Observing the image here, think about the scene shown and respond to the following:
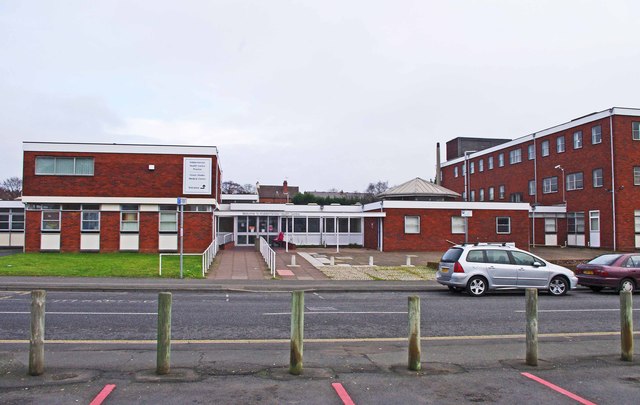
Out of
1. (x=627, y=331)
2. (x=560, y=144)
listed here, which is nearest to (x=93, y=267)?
(x=627, y=331)

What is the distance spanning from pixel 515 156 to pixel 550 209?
9891mm

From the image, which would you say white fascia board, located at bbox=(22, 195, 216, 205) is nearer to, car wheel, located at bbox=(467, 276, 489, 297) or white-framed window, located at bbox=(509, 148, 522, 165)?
car wheel, located at bbox=(467, 276, 489, 297)

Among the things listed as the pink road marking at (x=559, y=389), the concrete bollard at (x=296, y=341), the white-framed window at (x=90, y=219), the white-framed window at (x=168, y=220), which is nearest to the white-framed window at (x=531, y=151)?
the white-framed window at (x=168, y=220)

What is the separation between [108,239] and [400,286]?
19.8 meters

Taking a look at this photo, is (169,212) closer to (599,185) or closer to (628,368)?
(628,368)

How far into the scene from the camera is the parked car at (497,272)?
16.4 m

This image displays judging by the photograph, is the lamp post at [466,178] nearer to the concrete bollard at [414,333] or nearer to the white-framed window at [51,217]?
the white-framed window at [51,217]

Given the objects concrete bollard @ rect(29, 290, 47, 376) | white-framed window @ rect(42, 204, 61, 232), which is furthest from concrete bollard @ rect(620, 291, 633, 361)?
white-framed window @ rect(42, 204, 61, 232)

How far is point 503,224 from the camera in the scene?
134 ft

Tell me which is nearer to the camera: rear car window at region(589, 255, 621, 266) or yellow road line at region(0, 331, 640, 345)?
yellow road line at region(0, 331, 640, 345)

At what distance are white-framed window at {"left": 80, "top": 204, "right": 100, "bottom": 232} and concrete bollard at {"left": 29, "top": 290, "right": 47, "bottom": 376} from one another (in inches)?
1066

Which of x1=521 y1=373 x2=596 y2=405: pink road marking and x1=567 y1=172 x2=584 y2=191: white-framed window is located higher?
x1=567 y1=172 x2=584 y2=191: white-framed window

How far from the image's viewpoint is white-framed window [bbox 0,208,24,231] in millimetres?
38844

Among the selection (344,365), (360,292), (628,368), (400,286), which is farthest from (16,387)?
(400,286)
